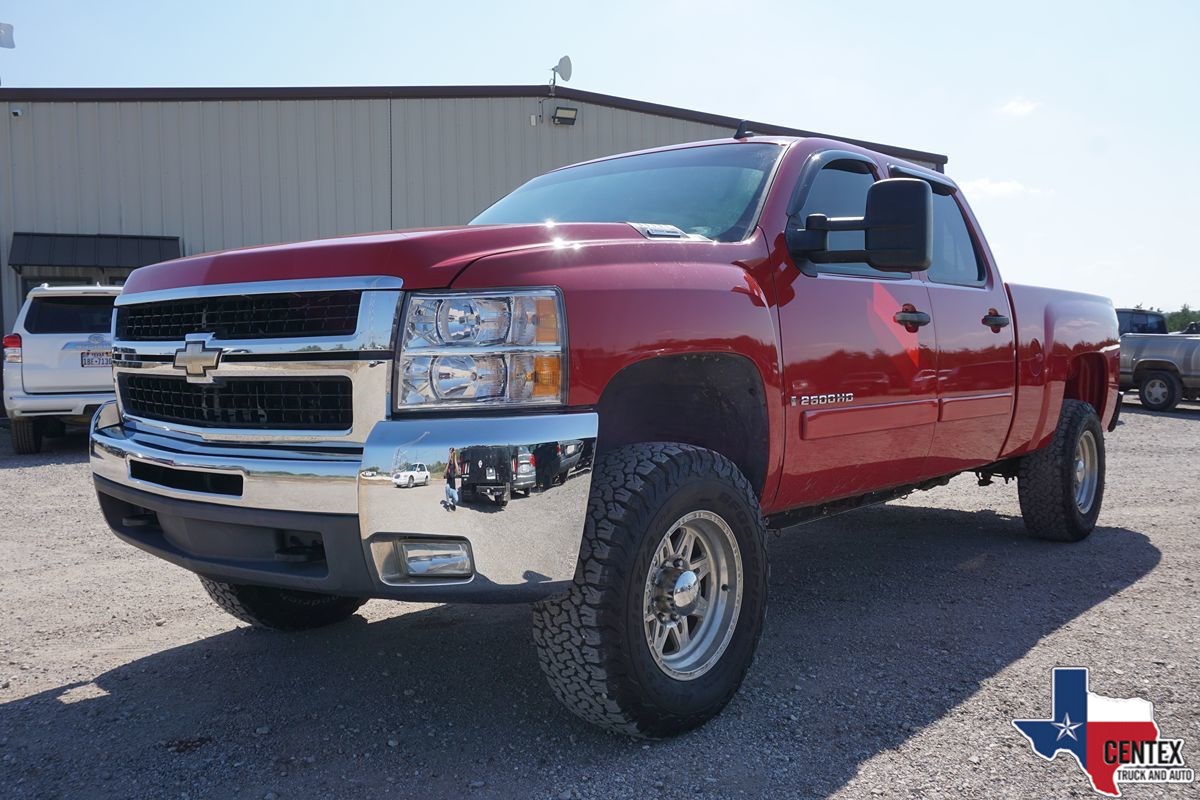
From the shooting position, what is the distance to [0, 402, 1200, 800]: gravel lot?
8.67ft

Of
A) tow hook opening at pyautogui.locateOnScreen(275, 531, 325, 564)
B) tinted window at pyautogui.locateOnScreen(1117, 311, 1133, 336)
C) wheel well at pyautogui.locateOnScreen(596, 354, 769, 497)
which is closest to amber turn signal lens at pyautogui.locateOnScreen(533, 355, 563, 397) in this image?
wheel well at pyautogui.locateOnScreen(596, 354, 769, 497)

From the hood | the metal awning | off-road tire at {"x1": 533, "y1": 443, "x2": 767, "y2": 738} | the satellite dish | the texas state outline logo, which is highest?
the satellite dish

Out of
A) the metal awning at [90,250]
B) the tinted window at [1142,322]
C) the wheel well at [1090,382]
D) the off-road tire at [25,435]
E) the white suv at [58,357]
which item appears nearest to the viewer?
the wheel well at [1090,382]

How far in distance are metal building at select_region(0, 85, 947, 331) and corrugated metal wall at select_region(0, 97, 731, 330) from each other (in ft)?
0.07

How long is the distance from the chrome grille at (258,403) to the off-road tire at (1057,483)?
4.47 metres

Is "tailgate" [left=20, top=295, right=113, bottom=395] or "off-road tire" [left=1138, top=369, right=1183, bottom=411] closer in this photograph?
"tailgate" [left=20, top=295, right=113, bottom=395]

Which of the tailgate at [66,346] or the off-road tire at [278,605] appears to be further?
the tailgate at [66,346]

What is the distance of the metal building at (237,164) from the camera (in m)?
14.6

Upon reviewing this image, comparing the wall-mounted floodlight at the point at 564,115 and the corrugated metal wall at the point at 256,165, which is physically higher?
the wall-mounted floodlight at the point at 564,115

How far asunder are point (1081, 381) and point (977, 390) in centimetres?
196

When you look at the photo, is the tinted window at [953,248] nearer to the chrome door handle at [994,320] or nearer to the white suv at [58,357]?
the chrome door handle at [994,320]

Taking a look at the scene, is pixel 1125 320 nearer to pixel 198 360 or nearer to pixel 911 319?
pixel 911 319

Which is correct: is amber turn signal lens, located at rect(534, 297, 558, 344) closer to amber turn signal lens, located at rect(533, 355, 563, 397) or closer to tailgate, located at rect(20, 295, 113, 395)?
amber turn signal lens, located at rect(533, 355, 563, 397)

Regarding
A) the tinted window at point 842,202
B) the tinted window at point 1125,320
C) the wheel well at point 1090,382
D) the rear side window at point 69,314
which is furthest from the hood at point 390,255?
the tinted window at point 1125,320
